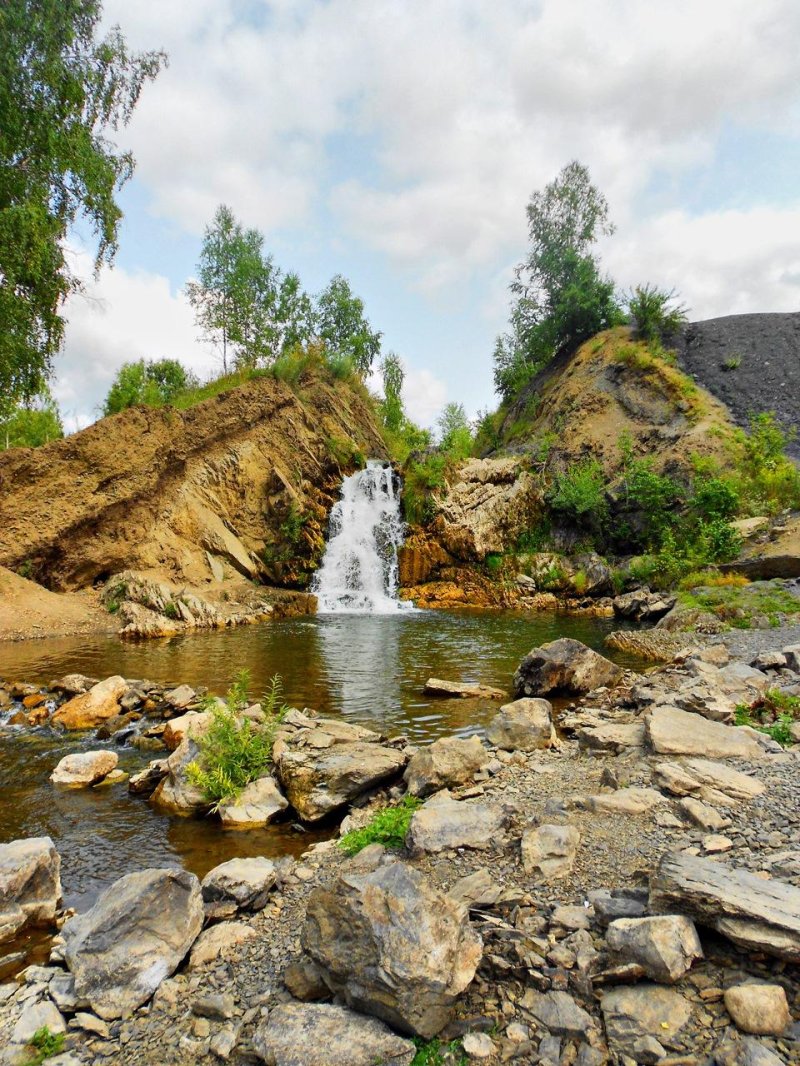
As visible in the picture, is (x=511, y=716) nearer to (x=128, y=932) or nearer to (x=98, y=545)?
(x=128, y=932)

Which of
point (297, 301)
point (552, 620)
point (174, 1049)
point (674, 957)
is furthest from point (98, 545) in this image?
point (297, 301)

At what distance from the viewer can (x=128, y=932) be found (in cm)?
345

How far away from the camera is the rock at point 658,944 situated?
247cm

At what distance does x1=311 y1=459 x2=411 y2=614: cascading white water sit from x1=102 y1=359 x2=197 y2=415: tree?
631 inches

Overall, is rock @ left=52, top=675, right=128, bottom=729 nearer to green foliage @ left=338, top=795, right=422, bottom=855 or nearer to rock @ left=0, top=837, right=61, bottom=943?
rock @ left=0, top=837, right=61, bottom=943

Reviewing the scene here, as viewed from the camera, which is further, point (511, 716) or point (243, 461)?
point (243, 461)

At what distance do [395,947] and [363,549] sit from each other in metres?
25.2

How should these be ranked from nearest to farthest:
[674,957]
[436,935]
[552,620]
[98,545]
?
[674,957], [436,935], [552,620], [98,545]

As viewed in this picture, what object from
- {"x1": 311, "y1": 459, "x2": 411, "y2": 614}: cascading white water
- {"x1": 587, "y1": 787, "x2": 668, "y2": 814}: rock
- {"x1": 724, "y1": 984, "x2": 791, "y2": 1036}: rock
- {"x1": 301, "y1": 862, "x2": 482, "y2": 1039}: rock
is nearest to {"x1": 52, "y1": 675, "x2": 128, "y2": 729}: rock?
{"x1": 301, "y1": 862, "x2": 482, "y2": 1039}: rock

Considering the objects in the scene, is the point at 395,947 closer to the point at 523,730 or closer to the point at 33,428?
the point at 523,730

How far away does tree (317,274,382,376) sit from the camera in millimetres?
46125

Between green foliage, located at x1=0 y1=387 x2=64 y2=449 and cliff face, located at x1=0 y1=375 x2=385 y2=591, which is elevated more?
green foliage, located at x1=0 y1=387 x2=64 y2=449

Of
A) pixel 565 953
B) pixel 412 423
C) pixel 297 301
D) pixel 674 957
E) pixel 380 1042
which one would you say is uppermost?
pixel 297 301

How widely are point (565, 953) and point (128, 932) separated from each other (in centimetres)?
257
